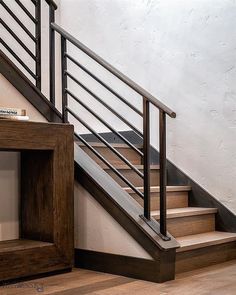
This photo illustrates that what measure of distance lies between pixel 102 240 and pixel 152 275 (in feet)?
1.52

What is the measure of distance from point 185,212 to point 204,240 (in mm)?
269

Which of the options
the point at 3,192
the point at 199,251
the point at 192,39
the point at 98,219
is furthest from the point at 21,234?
the point at 192,39

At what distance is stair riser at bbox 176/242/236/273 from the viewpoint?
127 inches

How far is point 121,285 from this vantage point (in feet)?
9.54

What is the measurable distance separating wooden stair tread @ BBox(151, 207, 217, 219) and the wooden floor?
0.47 meters

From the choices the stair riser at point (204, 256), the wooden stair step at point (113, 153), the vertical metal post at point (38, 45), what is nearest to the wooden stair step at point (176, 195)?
the wooden stair step at point (113, 153)

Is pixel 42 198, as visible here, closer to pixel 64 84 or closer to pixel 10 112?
pixel 10 112

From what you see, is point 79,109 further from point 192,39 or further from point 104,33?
point 192,39

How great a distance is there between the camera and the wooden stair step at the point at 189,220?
3.56m

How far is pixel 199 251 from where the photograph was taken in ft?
11.1

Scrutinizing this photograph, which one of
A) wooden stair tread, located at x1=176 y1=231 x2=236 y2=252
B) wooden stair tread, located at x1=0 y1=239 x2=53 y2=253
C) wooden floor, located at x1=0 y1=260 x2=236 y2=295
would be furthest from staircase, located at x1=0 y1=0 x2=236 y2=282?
wooden stair tread, located at x1=0 y1=239 x2=53 y2=253

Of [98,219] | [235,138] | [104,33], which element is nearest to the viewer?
[98,219]

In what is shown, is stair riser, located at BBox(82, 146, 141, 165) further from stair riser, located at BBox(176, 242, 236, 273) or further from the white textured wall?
stair riser, located at BBox(176, 242, 236, 273)

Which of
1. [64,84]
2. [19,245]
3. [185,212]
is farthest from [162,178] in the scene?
[64,84]
